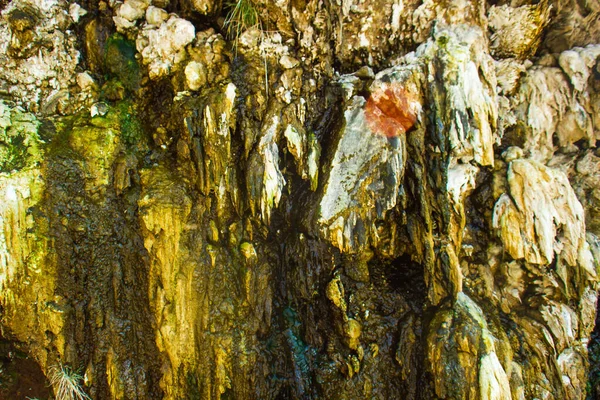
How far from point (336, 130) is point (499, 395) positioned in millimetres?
2863

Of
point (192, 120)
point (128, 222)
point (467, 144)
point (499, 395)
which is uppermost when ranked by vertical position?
point (192, 120)

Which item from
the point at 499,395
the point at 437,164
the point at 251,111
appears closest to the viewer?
the point at 499,395

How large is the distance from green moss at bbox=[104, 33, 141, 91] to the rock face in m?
0.02

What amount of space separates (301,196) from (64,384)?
289cm

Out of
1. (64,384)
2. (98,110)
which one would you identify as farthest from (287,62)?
(64,384)

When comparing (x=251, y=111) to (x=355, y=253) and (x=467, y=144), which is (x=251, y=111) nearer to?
(x=355, y=253)

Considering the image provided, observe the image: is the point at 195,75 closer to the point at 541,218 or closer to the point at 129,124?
the point at 129,124

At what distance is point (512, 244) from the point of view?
3602 millimetres

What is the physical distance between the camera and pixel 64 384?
348 centimetres

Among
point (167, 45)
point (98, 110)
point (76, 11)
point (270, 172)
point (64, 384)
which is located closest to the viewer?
point (64, 384)

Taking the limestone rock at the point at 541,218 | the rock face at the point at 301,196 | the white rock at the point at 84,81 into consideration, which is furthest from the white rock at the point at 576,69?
the white rock at the point at 84,81

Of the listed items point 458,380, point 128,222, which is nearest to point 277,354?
point 458,380

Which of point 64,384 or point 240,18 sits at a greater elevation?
point 240,18

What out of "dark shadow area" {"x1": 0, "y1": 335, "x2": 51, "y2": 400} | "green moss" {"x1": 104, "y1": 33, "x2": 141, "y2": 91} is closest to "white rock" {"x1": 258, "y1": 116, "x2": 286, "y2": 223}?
"green moss" {"x1": 104, "y1": 33, "x2": 141, "y2": 91}
